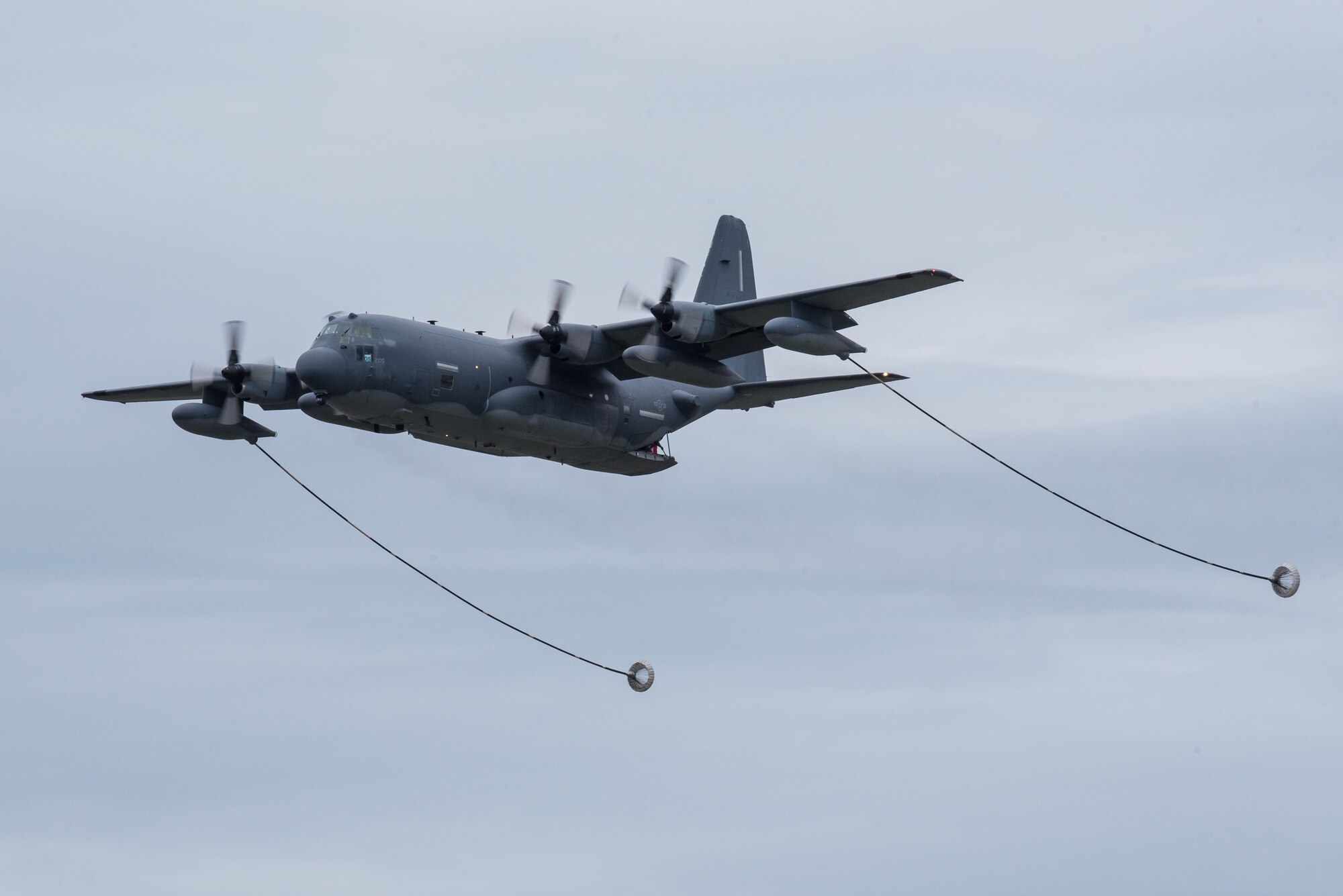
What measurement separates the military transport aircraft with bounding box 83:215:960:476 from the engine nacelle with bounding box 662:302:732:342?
30 millimetres

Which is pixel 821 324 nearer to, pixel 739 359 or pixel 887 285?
pixel 887 285

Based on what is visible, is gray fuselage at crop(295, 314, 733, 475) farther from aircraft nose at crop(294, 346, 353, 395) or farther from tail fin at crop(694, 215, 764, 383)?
tail fin at crop(694, 215, 764, 383)

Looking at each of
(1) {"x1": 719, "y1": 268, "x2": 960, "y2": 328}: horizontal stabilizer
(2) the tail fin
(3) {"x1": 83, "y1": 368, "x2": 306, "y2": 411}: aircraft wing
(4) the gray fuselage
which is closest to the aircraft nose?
(4) the gray fuselage

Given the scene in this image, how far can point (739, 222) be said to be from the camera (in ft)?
170

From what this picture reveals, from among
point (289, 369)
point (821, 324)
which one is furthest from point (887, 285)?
point (289, 369)

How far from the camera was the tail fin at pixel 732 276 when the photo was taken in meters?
50.7

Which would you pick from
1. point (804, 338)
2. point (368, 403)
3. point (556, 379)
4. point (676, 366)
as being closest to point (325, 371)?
point (368, 403)

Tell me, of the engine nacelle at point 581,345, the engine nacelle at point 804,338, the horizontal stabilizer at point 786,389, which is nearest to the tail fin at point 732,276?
the horizontal stabilizer at point 786,389

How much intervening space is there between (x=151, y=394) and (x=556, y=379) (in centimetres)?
1261

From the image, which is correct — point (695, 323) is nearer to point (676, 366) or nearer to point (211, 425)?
point (676, 366)

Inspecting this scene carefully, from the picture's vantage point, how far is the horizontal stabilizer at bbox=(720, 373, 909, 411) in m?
44.8

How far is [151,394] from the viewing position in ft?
165

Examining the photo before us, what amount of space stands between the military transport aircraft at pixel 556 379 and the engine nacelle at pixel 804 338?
1.3 inches

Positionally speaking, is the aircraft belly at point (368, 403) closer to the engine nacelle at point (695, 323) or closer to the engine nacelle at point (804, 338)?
the engine nacelle at point (695, 323)
